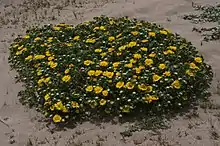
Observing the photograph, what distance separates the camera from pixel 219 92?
5488mm

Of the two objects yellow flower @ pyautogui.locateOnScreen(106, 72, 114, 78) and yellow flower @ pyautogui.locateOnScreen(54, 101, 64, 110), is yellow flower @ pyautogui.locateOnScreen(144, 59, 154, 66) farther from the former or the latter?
yellow flower @ pyautogui.locateOnScreen(54, 101, 64, 110)

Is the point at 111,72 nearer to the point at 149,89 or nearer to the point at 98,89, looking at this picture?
the point at 98,89

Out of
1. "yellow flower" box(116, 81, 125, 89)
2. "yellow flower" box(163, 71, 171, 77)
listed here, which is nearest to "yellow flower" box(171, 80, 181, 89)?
"yellow flower" box(163, 71, 171, 77)

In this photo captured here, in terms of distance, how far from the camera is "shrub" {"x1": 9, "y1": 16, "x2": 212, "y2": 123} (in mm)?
5070

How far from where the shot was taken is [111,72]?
538 centimetres

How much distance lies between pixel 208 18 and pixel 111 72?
3168 mm

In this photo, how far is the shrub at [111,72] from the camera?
507cm

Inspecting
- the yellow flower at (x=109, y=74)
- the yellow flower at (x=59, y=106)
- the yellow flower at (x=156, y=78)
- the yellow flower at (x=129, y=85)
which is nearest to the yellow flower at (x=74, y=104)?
the yellow flower at (x=59, y=106)

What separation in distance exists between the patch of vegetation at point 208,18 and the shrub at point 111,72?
3.47 ft

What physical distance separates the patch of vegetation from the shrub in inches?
41.7

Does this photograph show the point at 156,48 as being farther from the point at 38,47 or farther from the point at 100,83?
the point at 38,47

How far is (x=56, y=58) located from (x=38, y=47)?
611mm

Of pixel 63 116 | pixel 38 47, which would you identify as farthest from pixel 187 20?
pixel 63 116

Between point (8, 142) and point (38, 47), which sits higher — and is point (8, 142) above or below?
below
